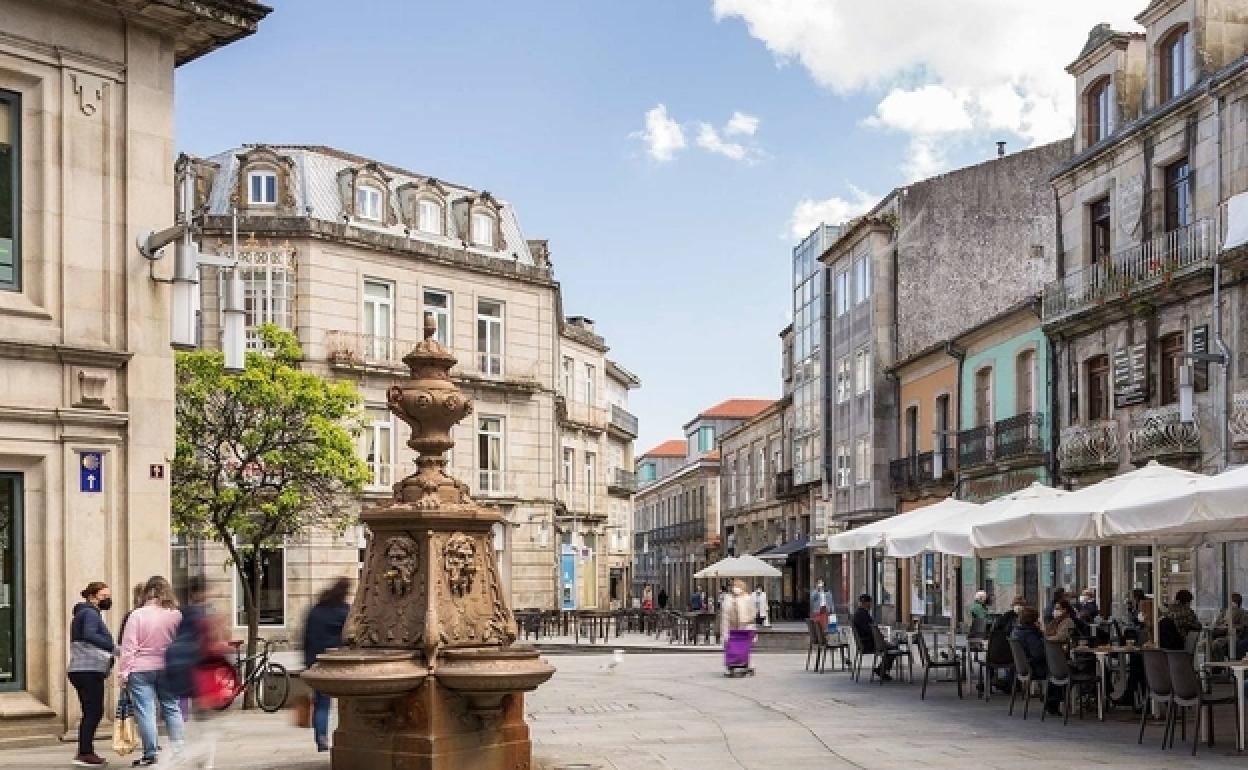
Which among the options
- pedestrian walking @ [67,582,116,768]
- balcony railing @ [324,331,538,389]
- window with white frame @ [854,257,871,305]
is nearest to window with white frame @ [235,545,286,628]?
balcony railing @ [324,331,538,389]

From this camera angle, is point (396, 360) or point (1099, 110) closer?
point (1099, 110)

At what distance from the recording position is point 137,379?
1386cm

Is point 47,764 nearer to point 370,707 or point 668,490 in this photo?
point 370,707

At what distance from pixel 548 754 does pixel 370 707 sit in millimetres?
2851

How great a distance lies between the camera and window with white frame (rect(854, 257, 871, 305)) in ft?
143

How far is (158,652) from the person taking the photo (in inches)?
440

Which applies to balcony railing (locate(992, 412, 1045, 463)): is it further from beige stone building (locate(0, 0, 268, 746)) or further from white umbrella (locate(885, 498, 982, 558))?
beige stone building (locate(0, 0, 268, 746))

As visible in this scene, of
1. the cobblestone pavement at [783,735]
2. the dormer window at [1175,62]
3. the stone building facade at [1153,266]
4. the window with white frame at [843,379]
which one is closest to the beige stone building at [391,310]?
the window with white frame at [843,379]

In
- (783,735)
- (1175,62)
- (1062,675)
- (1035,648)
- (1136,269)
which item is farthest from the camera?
(1136,269)

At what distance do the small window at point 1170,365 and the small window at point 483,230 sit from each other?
66.9 feet

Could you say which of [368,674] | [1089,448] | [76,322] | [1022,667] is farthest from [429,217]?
[368,674]

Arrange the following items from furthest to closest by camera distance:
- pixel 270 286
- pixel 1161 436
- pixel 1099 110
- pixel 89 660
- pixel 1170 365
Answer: pixel 270 286 → pixel 1099 110 → pixel 1170 365 → pixel 1161 436 → pixel 89 660

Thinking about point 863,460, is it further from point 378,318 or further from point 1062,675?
point 1062,675

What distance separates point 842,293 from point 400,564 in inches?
1470
